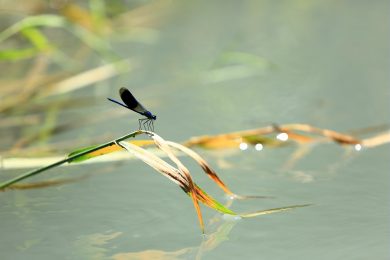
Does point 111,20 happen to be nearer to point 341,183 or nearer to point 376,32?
point 376,32

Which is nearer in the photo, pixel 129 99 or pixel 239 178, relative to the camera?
pixel 129 99

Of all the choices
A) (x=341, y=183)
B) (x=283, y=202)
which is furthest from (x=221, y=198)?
(x=341, y=183)

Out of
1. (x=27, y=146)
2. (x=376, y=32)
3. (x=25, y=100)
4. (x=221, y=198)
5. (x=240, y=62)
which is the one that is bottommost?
(x=221, y=198)

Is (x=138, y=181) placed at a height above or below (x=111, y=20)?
below

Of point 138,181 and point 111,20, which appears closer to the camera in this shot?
point 138,181

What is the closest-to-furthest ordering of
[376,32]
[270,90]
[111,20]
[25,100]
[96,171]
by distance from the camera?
1. [96,171]
2. [25,100]
3. [270,90]
4. [376,32]
5. [111,20]

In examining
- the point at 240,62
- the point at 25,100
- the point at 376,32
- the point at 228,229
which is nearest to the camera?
the point at 228,229
